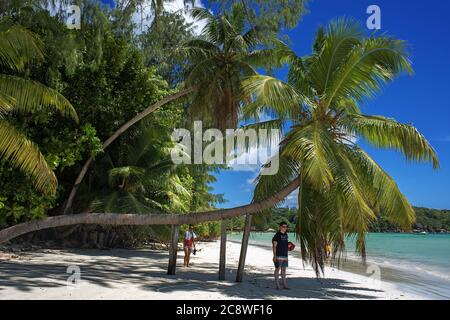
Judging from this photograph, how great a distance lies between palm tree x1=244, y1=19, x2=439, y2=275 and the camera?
31.0 ft

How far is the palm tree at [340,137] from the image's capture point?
31.0 ft

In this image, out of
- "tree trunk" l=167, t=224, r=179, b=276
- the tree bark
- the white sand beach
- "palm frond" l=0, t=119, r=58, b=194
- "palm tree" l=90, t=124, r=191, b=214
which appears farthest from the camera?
"palm tree" l=90, t=124, r=191, b=214

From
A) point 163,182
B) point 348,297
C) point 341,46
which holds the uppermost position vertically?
point 341,46

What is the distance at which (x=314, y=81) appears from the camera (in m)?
11.1

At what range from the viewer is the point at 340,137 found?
34.7ft

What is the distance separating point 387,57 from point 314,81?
69.9 inches

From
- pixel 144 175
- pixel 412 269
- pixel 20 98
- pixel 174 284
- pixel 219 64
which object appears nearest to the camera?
pixel 20 98

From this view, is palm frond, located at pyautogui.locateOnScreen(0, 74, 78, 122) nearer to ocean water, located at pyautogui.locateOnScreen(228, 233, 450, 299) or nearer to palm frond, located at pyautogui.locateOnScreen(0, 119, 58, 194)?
palm frond, located at pyautogui.locateOnScreen(0, 119, 58, 194)

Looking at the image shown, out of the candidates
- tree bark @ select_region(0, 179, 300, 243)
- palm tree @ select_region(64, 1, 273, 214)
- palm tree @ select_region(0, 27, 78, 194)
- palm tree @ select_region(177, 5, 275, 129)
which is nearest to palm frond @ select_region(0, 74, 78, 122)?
palm tree @ select_region(0, 27, 78, 194)

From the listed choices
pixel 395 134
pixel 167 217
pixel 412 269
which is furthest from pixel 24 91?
pixel 412 269

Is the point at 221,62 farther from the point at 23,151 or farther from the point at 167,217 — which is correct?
the point at 23,151
